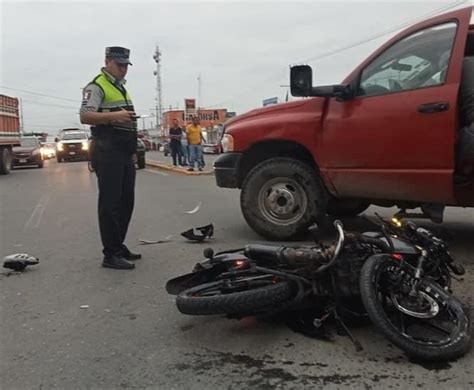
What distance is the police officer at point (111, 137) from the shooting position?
15.5ft

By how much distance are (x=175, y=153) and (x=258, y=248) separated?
17.0 meters

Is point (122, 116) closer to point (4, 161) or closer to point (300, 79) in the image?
point (300, 79)

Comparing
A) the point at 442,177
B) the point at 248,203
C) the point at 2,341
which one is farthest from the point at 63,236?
the point at 442,177

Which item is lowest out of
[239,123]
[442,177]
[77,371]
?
[77,371]

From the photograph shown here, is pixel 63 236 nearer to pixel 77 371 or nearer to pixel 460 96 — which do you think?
pixel 77 371

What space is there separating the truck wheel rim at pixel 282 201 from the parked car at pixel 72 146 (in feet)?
84.3

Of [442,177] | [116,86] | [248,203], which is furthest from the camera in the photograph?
[248,203]

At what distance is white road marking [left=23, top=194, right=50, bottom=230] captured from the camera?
295 inches

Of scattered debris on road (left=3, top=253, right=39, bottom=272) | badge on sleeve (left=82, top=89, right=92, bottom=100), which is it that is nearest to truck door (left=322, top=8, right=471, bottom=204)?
badge on sleeve (left=82, top=89, right=92, bottom=100)

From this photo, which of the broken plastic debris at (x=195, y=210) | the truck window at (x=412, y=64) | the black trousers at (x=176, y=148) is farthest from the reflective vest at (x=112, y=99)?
the black trousers at (x=176, y=148)

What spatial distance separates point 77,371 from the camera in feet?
9.61

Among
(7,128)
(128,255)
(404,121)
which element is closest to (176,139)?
(7,128)

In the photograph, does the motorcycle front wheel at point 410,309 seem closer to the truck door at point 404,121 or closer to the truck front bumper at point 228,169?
the truck door at point 404,121

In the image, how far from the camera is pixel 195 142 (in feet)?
57.9
